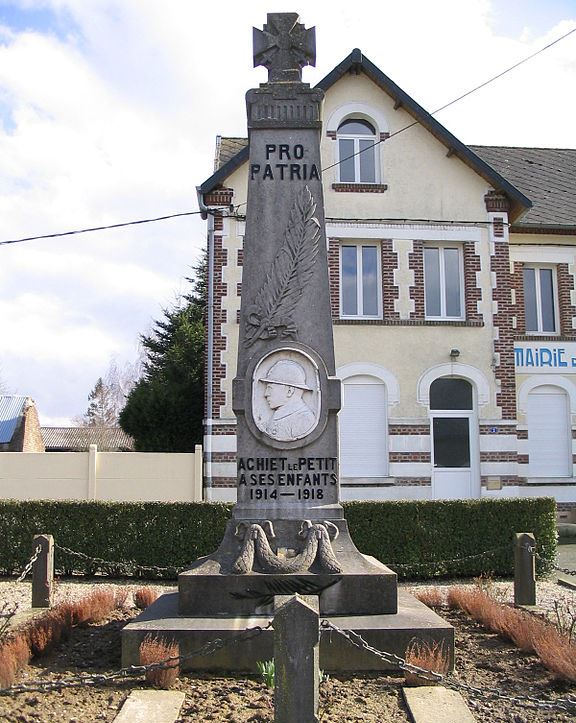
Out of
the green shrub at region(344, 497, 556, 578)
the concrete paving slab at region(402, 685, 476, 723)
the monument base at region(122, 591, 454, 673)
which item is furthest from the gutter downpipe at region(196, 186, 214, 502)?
the concrete paving slab at region(402, 685, 476, 723)

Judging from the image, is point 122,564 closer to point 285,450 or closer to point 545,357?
point 285,450

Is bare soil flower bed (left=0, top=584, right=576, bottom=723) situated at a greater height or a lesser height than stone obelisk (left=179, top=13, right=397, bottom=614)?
lesser

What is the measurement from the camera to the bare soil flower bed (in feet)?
16.1

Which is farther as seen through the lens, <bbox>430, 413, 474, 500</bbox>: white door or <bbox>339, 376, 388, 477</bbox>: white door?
<bbox>430, 413, 474, 500</bbox>: white door

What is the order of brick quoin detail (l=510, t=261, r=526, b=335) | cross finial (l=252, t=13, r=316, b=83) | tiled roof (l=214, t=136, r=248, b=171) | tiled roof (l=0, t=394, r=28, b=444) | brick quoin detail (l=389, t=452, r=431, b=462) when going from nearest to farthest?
cross finial (l=252, t=13, r=316, b=83), brick quoin detail (l=389, t=452, r=431, b=462), brick quoin detail (l=510, t=261, r=526, b=335), tiled roof (l=214, t=136, r=248, b=171), tiled roof (l=0, t=394, r=28, b=444)

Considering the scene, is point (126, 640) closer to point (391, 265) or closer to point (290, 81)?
point (290, 81)

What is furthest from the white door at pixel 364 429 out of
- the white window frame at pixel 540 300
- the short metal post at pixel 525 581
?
the short metal post at pixel 525 581

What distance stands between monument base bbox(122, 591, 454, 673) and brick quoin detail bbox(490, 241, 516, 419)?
11508 mm

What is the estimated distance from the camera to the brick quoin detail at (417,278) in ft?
55.7

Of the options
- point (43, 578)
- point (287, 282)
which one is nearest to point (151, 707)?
point (287, 282)

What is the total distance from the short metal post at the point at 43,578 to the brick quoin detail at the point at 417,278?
1007 cm

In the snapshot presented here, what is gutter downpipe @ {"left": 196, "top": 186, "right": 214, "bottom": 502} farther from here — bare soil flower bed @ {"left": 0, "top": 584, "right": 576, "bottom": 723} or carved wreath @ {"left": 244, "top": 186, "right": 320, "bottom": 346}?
bare soil flower bed @ {"left": 0, "top": 584, "right": 576, "bottom": 723}

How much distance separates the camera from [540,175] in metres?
20.9

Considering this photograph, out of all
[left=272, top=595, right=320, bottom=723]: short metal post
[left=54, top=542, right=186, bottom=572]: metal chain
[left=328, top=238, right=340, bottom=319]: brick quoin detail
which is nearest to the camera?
[left=272, top=595, right=320, bottom=723]: short metal post
